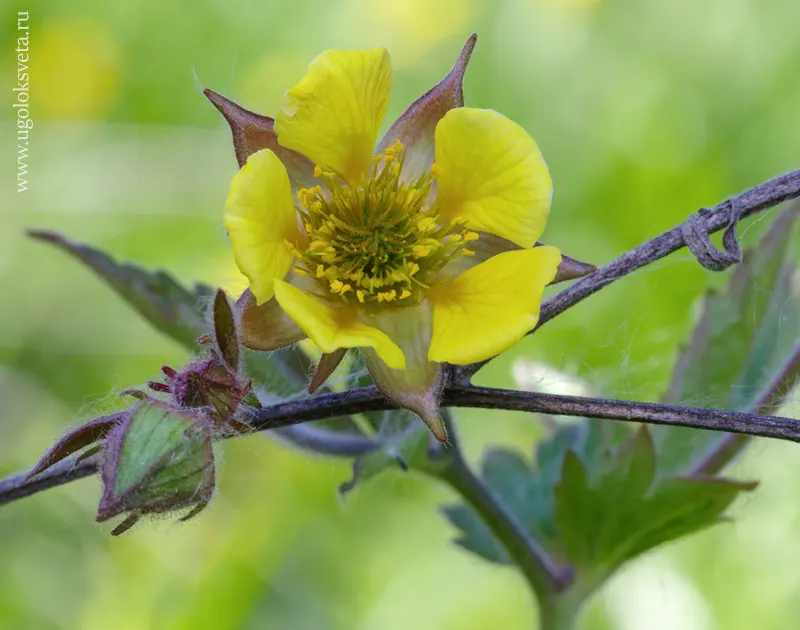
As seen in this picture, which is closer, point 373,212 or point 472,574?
point 373,212

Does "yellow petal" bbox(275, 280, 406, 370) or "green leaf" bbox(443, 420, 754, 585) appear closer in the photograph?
"yellow petal" bbox(275, 280, 406, 370)

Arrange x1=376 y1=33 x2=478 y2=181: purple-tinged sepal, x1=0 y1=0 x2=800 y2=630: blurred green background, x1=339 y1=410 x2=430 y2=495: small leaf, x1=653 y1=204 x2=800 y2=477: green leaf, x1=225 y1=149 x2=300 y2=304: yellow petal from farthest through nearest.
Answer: x1=0 y1=0 x2=800 y2=630: blurred green background, x1=653 y1=204 x2=800 y2=477: green leaf, x1=339 y1=410 x2=430 y2=495: small leaf, x1=376 y1=33 x2=478 y2=181: purple-tinged sepal, x1=225 y1=149 x2=300 y2=304: yellow petal

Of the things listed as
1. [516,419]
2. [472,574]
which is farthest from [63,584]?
[516,419]

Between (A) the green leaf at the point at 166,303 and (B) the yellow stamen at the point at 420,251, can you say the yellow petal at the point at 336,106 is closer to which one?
(B) the yellow stamen at the point at 420,251

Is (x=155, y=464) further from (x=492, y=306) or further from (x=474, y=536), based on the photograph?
(x=474, y=536)

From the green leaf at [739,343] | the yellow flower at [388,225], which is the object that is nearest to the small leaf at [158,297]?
the yellow flower at [388,225]

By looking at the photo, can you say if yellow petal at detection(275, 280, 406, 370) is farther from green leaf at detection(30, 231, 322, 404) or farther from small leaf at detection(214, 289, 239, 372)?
green leaf at detection(30, 231, 322, 404)

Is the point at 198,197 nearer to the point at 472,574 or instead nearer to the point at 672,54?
the point at 472,574

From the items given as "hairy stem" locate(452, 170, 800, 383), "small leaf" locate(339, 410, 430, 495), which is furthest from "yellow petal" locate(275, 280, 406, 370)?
"small leaf" locate(339, 410, 430, 495)
